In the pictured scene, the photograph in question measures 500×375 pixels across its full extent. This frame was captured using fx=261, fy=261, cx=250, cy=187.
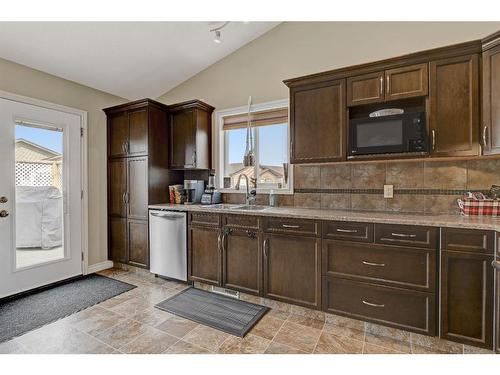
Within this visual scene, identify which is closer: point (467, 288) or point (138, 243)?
point (467, 288)

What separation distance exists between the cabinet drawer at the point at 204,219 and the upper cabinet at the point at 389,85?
180cm

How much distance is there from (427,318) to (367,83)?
6.59 ft

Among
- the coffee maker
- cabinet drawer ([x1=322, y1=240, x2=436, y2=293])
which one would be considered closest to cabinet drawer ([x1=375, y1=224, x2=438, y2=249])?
cabinet drawer ([x1=322, y1=240, x2=436, y2=293])

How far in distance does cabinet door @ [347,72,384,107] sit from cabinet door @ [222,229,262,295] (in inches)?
63.4

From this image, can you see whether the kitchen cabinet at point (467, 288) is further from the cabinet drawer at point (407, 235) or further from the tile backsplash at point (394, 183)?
the tile backsplash at point (394, 183)

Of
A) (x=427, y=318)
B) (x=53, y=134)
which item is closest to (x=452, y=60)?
(x=427, y=318)

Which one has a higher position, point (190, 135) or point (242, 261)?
point (190, 135)

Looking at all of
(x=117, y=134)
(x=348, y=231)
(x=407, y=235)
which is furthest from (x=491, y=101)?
(x=117, y=134)

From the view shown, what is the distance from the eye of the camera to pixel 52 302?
2.73 metres

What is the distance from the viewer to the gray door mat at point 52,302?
230 cm

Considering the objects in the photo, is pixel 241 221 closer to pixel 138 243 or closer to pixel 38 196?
pixel 138 243

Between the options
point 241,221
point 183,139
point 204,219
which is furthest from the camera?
point 183,139

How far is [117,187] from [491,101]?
4.14 metres

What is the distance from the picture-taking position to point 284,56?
322 centimetres
